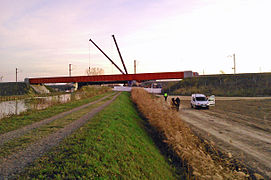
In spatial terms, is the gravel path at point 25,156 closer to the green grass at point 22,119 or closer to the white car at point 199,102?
the green grass at point 22,119

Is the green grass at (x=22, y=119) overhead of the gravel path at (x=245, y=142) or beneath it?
overhead

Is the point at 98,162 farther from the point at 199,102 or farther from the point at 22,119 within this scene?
the point at 199,102

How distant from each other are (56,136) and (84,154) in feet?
9.57

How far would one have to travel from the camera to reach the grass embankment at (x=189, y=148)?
5.64 meters

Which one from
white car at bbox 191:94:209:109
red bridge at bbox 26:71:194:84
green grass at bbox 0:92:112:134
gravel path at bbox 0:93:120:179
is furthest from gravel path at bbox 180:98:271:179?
red bridge at bbox 26:71:194:84

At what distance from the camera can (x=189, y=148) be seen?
25.5 feet

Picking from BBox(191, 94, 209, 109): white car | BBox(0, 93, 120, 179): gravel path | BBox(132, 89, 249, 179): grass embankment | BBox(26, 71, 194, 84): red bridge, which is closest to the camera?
BBox(0, 93, 120, 179): gravel path

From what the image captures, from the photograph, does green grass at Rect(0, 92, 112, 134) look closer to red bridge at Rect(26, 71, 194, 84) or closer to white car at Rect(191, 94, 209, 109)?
white car at Rect(191, 94, 209, 109)

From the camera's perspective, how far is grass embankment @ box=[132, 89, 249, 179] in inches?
222

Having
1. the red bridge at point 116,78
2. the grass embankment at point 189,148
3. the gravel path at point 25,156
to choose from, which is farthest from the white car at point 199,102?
the red bridge at point 116,78

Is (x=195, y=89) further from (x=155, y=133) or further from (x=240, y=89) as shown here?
(x=155, y=133)

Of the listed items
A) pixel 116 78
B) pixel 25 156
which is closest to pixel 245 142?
pixel 25 156

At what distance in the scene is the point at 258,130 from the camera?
1242cm

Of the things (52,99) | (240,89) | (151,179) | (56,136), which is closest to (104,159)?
(151,179)
